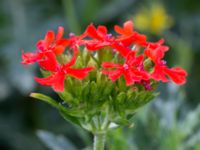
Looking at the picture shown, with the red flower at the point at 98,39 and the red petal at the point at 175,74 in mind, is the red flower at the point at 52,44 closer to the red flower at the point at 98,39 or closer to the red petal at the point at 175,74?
the red flower at the point at 98,39

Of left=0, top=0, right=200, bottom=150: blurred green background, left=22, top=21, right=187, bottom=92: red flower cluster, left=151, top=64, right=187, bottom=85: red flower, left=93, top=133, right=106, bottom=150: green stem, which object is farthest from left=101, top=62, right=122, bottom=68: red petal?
left=0, top=0, right=200, bottom=150: blurred green background

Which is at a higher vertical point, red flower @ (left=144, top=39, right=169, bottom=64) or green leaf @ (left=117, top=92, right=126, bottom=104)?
red flower @ (left=144, top=39, right=169, bottom=64)

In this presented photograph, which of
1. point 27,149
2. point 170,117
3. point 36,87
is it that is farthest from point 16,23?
point 170,117

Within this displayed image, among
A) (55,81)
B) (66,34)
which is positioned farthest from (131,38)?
(66,34)

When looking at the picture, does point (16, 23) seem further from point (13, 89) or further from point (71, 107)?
point (71, 107)

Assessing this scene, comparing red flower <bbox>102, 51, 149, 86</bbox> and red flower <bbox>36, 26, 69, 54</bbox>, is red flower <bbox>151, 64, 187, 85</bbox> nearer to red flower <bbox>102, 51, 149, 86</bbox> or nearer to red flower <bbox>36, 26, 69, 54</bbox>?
red flower <bbox>102, 51, 149, 86</bbox>

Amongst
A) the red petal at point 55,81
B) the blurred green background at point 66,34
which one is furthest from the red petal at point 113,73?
the blurred green background at point 66,34
